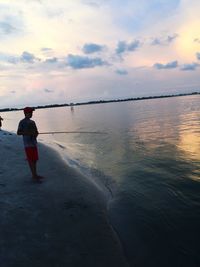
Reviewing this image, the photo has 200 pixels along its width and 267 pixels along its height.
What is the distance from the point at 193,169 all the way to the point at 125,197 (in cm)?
487

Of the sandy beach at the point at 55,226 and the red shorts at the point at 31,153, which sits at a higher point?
the red shorts at the point at 31,153

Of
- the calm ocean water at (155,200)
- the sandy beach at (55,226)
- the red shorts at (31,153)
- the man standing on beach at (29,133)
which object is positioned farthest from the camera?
the red shorts at (31,153)

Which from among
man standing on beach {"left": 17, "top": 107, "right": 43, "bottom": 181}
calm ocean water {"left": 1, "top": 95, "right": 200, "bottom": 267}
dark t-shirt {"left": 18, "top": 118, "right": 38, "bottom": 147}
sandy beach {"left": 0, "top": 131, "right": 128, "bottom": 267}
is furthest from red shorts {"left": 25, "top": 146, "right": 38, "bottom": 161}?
calm ocean water {"left": 1, "top": 95, "right": 200, "bottom": 267}

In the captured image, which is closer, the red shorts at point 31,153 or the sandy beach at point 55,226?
the sandy beach at point 55,226

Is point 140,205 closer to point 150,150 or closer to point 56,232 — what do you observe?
point 56,232

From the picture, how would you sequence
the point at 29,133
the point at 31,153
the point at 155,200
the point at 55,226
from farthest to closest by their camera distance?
the point at 31,153 < the point at 29,133 < the point at 155,200 < the point at 55,226

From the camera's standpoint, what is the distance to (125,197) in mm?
10500

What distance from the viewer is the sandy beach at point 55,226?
5812 millimetres

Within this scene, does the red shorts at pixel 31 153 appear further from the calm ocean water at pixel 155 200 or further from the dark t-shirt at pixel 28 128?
the calm ocean water at pixel 155 200

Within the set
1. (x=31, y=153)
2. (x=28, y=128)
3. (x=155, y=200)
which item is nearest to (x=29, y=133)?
(x=28, y=128)

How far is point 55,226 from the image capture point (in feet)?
23.3

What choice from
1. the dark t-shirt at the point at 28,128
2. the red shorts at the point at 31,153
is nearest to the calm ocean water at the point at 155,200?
the red shorts at the point at 31,153

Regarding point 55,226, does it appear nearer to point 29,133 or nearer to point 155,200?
point 155,200

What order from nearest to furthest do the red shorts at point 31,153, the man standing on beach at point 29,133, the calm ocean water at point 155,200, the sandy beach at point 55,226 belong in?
the sandy beach at point 55,226, the calm ocean water at point 155,200, the man standing on beach at point 29,133, the red shorts at point 31,153
